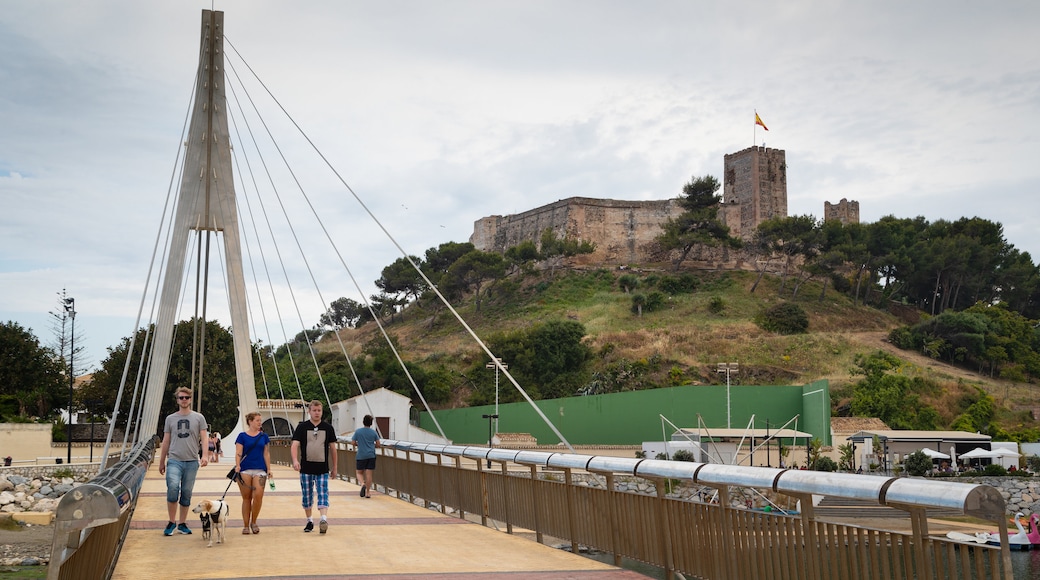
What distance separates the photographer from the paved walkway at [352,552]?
7.19m

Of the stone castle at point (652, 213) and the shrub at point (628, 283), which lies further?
the stone castle at point (652, 213)

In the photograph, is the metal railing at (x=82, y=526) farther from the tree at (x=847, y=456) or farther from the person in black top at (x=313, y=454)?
the tree at (x=847, y=456)

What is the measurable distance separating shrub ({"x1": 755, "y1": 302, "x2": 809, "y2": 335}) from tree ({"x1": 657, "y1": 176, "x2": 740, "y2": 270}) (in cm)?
1443

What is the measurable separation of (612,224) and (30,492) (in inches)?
2824

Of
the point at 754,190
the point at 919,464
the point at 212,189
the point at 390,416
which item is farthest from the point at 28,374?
the point at 754,190

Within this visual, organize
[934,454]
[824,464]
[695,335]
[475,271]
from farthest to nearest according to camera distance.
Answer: [475,271] → [695,335] → [934,454] → [824,464]

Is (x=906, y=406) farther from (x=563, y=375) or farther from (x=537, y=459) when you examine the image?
(x=537, y=459)

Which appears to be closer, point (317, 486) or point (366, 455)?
point (317, 486)

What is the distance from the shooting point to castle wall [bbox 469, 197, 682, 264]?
99.4 m

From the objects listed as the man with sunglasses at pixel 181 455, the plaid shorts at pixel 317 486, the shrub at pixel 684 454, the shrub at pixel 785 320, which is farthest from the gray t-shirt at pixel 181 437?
the shrub at pixel 785 320

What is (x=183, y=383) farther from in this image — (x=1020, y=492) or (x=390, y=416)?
(x=1020, y=492)

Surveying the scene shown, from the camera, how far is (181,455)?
9484 millimetres

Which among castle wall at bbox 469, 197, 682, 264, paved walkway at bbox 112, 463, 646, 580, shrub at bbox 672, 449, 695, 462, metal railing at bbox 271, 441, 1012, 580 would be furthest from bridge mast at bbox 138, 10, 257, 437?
castle wall at bbox 469, 197, 682, 264

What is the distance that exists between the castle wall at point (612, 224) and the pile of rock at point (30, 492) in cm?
6603
